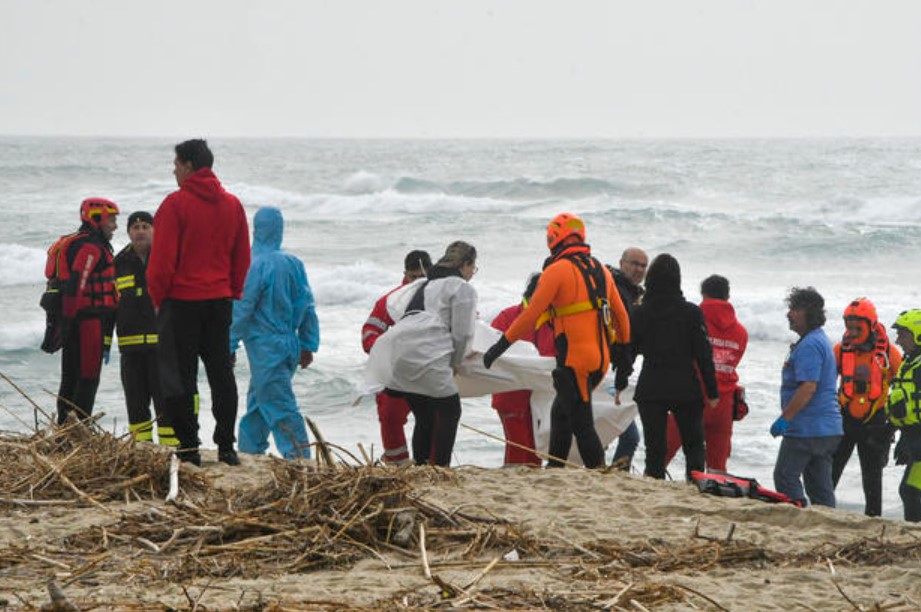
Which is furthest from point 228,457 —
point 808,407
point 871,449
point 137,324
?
point 871,449

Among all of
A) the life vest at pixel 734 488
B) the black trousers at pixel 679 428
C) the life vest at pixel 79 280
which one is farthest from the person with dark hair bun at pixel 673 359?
the life vest at pixel 79 280

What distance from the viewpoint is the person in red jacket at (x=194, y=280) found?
680 centimetres

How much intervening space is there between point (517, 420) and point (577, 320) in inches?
53.7

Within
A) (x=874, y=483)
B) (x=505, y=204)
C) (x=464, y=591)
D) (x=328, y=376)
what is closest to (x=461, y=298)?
(x=874, y=483)

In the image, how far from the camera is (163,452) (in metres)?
6.50

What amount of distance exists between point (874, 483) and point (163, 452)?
4.64m

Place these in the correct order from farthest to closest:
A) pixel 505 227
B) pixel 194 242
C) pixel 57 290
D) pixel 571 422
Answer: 1. pixel 505 227
2. pixel 57 290
3. pixel 571 422
4. pixel 194 242

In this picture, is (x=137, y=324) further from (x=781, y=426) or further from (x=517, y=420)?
(x=781, y=426)

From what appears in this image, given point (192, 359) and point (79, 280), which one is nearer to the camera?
point (192, 359)

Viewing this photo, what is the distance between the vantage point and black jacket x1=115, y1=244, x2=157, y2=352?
7969mm

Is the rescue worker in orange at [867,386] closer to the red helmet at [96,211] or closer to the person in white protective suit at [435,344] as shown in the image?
the person in white protective suit at [435,344]

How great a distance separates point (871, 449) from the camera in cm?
863

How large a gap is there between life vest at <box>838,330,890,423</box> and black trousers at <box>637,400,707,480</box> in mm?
1208

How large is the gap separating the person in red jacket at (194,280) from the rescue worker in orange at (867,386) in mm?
3873
